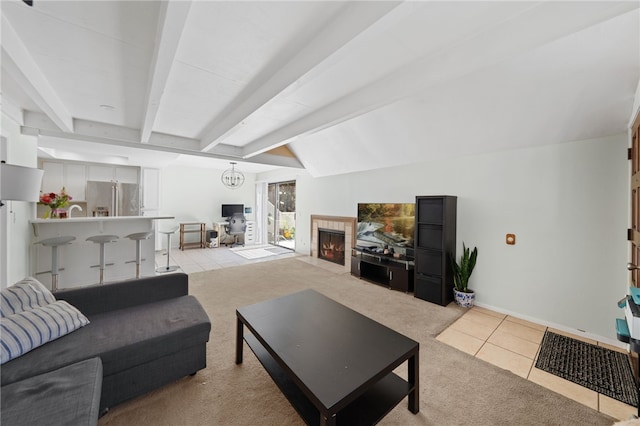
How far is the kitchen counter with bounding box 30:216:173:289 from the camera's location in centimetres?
345

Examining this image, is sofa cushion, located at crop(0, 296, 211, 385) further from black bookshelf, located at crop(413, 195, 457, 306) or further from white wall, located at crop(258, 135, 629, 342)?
white wall, located at crop(258, 135, 629, 342)

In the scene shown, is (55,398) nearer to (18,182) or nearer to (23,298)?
(23,298)

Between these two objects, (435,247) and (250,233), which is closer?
(435,247)

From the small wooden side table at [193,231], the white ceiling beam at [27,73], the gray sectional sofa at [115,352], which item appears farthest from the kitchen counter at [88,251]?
the small wooden side table at [193,231]

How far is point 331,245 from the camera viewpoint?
5.73 m

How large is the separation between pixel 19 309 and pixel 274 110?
9.15ft

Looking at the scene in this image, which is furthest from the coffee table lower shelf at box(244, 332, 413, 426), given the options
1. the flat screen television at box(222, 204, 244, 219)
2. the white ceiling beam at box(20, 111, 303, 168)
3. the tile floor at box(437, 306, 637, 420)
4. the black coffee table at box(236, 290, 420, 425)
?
the flat screen television at box(222, 204, 244, 219)

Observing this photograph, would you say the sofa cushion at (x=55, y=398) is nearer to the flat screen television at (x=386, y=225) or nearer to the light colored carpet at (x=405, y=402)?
the light colored carpet at (x=405, y=402)

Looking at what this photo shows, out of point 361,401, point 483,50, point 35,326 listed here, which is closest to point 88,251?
point 35,326

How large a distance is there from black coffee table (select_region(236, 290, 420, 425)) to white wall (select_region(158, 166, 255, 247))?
20.4 ft

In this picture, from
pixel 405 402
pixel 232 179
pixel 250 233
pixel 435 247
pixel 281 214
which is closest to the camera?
pixel 405 402

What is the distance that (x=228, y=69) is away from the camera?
2088mm

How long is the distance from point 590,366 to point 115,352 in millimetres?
3618

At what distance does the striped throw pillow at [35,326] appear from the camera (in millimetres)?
1352
